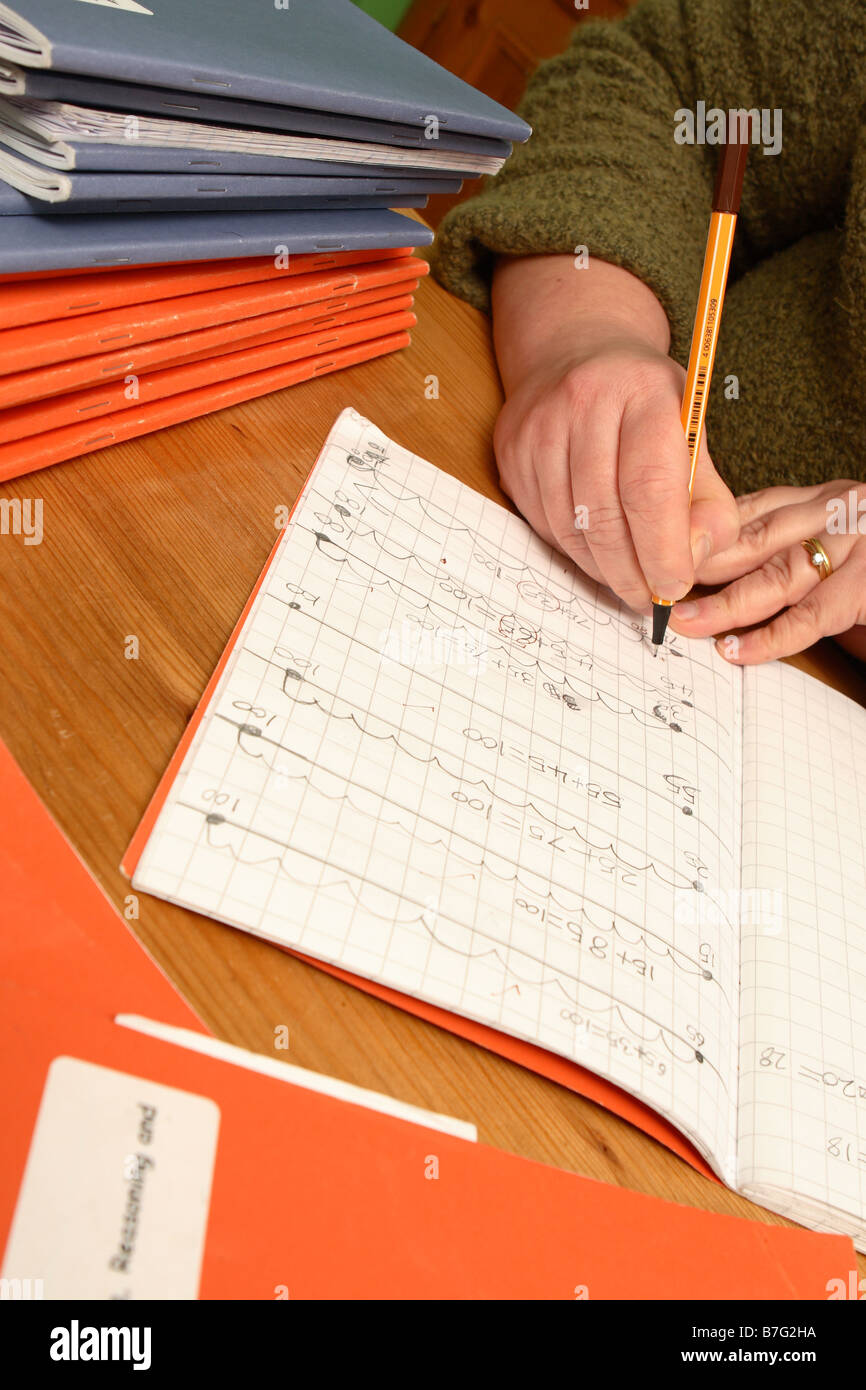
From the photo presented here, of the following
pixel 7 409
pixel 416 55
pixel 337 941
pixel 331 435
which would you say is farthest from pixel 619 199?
pixel 337 941

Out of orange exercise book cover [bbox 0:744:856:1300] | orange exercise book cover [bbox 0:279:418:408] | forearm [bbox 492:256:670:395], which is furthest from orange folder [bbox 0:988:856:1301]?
forearm [bbox 492:256:670:395]

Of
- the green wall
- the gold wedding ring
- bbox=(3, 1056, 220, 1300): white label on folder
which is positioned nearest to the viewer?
bbox=(3, 1056, 220, 1300): white label on folder

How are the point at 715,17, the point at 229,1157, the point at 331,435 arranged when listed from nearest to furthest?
the point at 229,1157 → the point at 331,435 → the point at 715,17

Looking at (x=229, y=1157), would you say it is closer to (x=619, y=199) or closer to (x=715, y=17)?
(x=619, y=199)

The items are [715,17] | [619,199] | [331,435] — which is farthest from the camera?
[715,17]

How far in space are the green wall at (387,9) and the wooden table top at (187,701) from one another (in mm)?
1961

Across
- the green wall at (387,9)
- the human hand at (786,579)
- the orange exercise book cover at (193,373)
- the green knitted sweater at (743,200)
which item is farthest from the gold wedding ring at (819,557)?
the green wall at (387,9)

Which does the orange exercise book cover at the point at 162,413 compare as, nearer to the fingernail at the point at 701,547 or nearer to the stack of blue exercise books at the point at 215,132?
the stack of blue exercise books at the point at 215,132

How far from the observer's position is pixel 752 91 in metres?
0.83

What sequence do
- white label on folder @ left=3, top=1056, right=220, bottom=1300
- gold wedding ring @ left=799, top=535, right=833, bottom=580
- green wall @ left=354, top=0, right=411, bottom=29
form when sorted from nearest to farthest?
white label on folder @ left=3, top=1056, right=220, bottom=1300, gold wedding ring @ left=799, top=535, right=833, bottom=580, green wall @ left=354, top=0, right=411, bottom=29

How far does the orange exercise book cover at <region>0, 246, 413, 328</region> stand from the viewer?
0.41m

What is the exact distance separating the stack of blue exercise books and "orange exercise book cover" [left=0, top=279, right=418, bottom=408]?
0.04 metres

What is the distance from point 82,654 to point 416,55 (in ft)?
1.48

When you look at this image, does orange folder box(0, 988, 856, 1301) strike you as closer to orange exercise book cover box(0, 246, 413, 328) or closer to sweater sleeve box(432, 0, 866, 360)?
orange exercise book cover box(0, 246, 413, 328)
